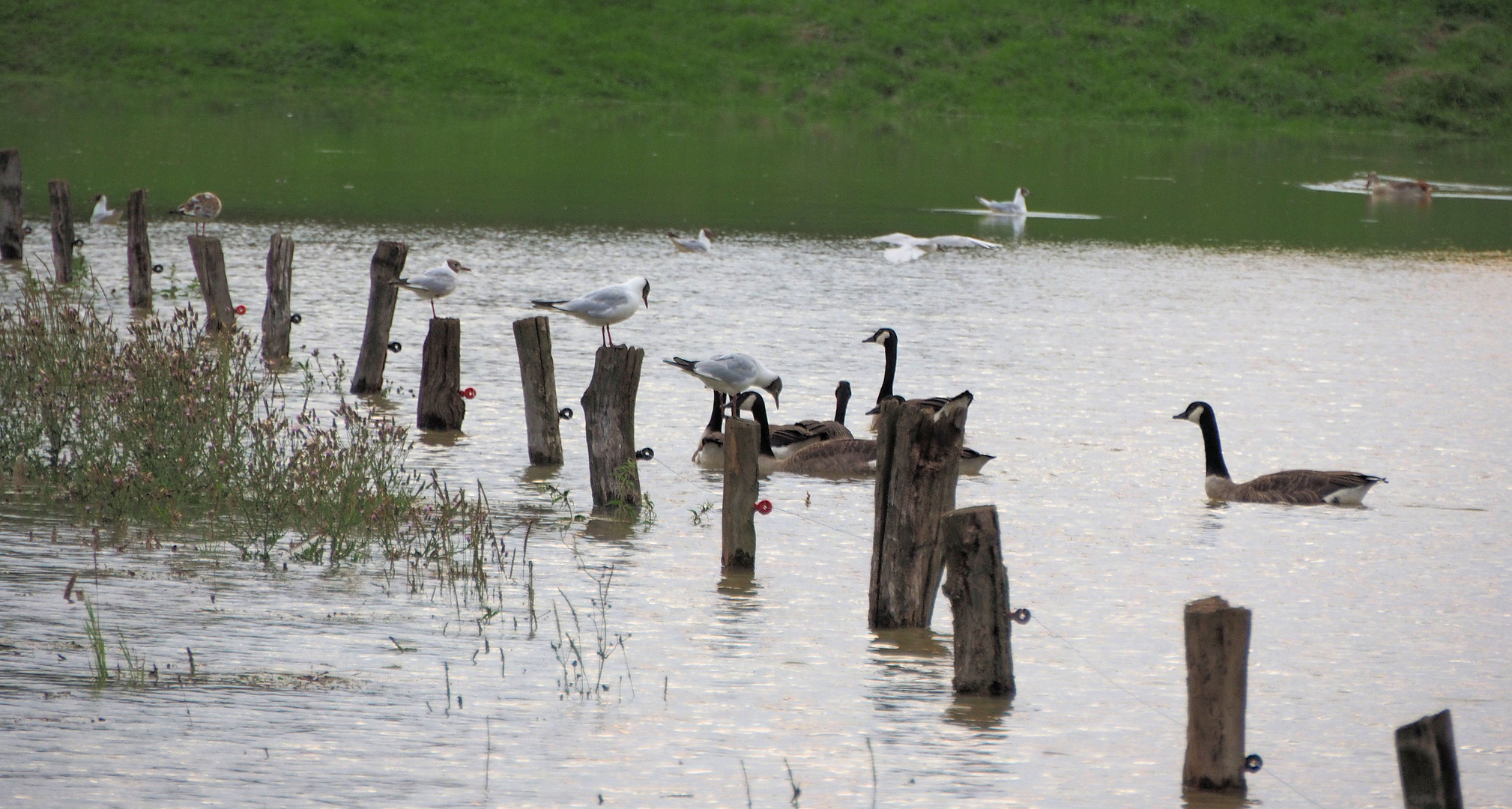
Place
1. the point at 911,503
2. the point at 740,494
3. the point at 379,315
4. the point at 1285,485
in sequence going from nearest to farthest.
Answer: the point at 911,503 < the point at 740,494 < the point at 1285,485 < the point at 379,315

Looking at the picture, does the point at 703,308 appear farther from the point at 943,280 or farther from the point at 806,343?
the point at 943,280

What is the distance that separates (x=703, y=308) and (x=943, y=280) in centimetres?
532

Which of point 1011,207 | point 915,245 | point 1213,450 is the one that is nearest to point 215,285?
point 1213,450

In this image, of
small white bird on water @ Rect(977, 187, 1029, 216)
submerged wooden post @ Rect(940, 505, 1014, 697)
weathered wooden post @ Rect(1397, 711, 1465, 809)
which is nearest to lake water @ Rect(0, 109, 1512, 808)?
submerged wooden post @ Rect(940, 505, 1014, 697)

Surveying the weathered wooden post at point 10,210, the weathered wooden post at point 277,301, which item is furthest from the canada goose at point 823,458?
the weathered wooden post at point 10,210

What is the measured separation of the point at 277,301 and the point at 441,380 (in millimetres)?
3104

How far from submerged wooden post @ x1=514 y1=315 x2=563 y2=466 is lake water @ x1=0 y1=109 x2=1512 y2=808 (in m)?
0.23

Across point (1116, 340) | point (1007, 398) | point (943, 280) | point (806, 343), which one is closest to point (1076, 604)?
point (1007, 398)

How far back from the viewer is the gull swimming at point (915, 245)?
2516 cm

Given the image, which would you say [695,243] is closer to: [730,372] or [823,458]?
[730,372]

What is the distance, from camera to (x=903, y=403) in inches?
326

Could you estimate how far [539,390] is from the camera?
40.6ft

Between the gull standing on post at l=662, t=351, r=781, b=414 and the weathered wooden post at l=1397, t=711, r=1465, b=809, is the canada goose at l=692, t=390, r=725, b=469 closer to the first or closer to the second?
the gull standing on post at l=662, t=351, r=781, b=414

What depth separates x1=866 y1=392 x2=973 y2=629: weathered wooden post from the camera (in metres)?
8.20
